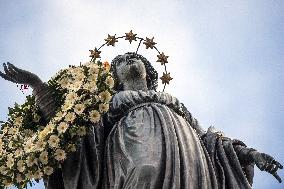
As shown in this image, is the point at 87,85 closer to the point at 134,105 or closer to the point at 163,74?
the point at 134,105

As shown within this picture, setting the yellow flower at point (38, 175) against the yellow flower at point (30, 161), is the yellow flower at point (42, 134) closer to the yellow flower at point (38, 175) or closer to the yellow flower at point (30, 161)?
the yellow flower at point (30, 161)

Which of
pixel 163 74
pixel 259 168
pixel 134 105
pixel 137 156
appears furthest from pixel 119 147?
pixel 163 74

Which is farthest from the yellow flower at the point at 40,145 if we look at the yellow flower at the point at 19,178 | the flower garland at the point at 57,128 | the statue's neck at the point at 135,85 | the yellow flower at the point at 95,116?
the statue's neck at the point at 135,85

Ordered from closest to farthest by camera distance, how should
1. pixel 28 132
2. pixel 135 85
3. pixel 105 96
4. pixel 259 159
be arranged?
pixel 105 96 < pixel 259 159 < pixel 28 132 < pixel 135 85

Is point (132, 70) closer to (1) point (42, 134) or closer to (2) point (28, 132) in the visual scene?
(2) point (28, 132)

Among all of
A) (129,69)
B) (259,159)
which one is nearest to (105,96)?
(129,69)

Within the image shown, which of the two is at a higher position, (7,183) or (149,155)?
(149,155)

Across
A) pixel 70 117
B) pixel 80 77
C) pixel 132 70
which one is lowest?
pixel 70 117

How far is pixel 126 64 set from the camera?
390 inches

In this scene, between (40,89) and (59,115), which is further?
(40,89)

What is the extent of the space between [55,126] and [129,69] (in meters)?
2.09

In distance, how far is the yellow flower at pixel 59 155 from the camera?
781cm

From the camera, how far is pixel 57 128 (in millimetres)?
7902

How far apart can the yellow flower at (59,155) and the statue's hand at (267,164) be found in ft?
7.34
